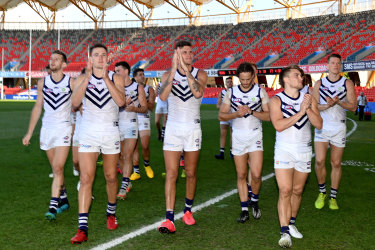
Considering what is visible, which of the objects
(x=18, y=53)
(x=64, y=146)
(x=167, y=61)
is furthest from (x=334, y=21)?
(x=64, y=146)

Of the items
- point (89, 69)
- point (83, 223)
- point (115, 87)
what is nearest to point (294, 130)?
point (115, 87)

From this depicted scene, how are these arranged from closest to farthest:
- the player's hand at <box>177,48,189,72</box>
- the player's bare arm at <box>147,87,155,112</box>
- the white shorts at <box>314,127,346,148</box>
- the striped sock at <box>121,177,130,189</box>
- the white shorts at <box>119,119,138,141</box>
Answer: the player's hand at <box>177,48,189,72</box> < the white shorts at <box>314,127,346,148</box> < the striped sock at <box>121,177,130,189</box> < the white shorts at <box>119,119,138,141</box> < the player's bare arm at <box>147,87,155,112</box>

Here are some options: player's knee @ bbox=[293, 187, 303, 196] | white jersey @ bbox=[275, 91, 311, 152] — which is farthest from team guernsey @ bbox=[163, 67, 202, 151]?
player's knee @ bbox=[293, 187, 303, 196]

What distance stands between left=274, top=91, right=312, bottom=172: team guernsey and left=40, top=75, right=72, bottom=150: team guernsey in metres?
2.76

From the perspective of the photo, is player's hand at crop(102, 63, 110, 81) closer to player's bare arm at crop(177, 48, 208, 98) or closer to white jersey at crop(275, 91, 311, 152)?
player's bare arm at crop(177, 48, 208, 98)

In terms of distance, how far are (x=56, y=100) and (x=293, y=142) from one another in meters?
3.07

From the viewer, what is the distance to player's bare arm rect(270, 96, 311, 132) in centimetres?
472

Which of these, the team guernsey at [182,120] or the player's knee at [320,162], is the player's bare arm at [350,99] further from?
the team guernsey at [182,120]

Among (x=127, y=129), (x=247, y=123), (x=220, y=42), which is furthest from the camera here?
(x=220, y=42)

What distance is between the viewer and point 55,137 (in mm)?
5812

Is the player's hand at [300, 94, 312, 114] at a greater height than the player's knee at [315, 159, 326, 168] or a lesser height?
greater

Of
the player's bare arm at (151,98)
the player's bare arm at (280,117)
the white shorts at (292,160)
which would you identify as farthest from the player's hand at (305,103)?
the player's bare arm at (151,98)

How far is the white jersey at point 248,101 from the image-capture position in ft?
19.0

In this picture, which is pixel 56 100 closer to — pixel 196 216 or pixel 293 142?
pixel 196 216
